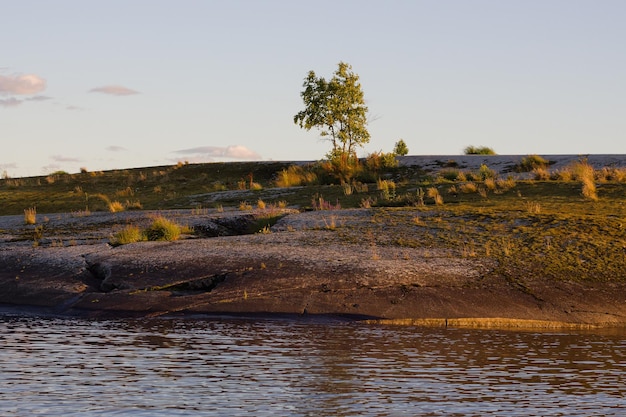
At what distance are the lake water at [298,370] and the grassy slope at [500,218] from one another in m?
4.51

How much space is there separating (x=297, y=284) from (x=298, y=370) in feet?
22.6

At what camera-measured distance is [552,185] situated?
3456cm

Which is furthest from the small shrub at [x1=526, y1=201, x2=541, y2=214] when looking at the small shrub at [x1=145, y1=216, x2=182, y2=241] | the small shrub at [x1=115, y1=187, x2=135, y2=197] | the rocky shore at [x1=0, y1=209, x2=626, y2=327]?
the small shrub at [x1=115, y1=187, x2=135, y2=197]

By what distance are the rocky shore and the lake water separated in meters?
0.96

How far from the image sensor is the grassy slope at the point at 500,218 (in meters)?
22.0

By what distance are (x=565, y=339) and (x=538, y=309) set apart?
7.25 feet

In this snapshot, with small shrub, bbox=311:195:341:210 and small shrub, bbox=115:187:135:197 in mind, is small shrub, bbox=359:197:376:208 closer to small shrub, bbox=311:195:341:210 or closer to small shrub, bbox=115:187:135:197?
small shrub, bbox=311:195:341:210

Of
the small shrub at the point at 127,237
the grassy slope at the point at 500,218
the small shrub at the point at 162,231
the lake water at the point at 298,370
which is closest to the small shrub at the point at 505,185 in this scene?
the grassy slope at the point at 500,218

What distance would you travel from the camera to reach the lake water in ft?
36.2

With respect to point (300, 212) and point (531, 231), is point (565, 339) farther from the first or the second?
point (300, 212)

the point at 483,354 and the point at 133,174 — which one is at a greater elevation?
the point at 133,174

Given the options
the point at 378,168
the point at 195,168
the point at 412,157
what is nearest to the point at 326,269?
the point at 378,168

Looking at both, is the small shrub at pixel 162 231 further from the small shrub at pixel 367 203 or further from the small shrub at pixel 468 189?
the small shrub at pixel 468 189

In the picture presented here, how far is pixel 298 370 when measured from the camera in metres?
13.4
